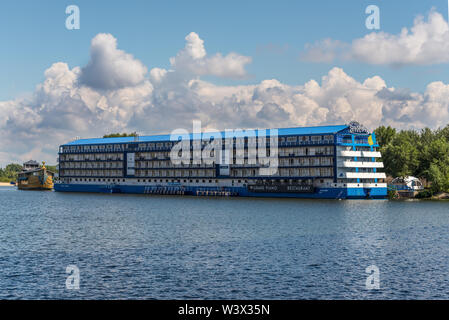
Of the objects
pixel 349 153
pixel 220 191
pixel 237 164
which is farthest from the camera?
pixel 220 191

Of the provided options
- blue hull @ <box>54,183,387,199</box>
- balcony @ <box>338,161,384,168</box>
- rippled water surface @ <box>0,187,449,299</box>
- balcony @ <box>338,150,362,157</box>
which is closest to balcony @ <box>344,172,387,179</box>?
balcony @ <box>338,161,384,168</box>

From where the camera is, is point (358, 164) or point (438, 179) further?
point (358, 164)

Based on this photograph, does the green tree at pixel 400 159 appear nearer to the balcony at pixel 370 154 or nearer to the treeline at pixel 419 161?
the treeline at pixel 419 161

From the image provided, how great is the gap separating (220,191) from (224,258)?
113262 millimetres

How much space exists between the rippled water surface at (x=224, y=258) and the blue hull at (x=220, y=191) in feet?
192

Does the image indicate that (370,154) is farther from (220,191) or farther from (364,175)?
(220,191)

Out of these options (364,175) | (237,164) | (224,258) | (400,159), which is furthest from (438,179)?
(224,258)

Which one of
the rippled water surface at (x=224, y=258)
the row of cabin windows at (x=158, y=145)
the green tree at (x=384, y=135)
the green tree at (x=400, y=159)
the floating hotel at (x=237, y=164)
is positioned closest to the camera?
the rippled water surface at (x=224, y=258)

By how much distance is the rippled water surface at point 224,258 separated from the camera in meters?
33.9

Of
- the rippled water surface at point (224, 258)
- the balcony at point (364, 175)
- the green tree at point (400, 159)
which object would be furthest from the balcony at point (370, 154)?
the rippled water surface at point (224, 258)

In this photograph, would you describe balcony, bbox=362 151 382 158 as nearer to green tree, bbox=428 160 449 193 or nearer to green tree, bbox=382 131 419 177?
green tree, bbox=382 131 419 177

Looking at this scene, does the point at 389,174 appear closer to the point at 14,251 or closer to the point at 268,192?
the point at 268,192

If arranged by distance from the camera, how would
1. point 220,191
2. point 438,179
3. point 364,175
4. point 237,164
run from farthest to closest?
point 220,191, point 237,164, point 364,175, point 438,179

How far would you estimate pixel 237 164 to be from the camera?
6147 inches
